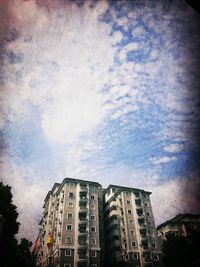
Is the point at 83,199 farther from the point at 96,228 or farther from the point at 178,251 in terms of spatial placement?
the point at 178,251

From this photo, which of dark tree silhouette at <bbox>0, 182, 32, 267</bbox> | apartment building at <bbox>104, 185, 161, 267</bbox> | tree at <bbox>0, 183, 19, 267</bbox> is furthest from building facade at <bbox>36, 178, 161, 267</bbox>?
tree at <bbox>0, 183, 19, 267</bbox>

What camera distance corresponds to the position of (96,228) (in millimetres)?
22516

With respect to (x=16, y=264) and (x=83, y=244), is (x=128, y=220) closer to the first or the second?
(x=83, y=244)

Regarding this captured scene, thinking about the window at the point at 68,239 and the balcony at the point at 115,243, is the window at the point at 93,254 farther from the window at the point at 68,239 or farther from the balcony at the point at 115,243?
the balcony at the point at 115,243

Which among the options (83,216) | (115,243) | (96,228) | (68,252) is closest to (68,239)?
(68,252)

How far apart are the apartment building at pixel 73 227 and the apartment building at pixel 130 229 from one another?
1.93 meters

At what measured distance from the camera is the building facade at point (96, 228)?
20.3m

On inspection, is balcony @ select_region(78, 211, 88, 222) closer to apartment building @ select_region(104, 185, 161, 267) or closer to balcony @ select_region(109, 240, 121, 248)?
apartment building @ select_region(104, 185, 161, 267)

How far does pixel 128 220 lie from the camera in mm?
24156

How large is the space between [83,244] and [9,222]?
415 inches

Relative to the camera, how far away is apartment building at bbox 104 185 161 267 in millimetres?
21891

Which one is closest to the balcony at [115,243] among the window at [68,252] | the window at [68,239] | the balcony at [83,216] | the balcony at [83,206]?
the balcony at [83,216]

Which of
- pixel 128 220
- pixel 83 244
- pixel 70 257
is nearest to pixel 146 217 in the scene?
pixel 128 220

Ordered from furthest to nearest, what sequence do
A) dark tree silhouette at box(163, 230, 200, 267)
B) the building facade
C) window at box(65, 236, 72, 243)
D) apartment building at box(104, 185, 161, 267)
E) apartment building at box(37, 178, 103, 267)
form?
apartment building at box(104, 185, 161, 267) < the building facade < window at box(65, 236, 72, 243) < apartment building at box(37, 178, 103, 267) < dark tree silhouette at box(163, 230, 200, 267)
